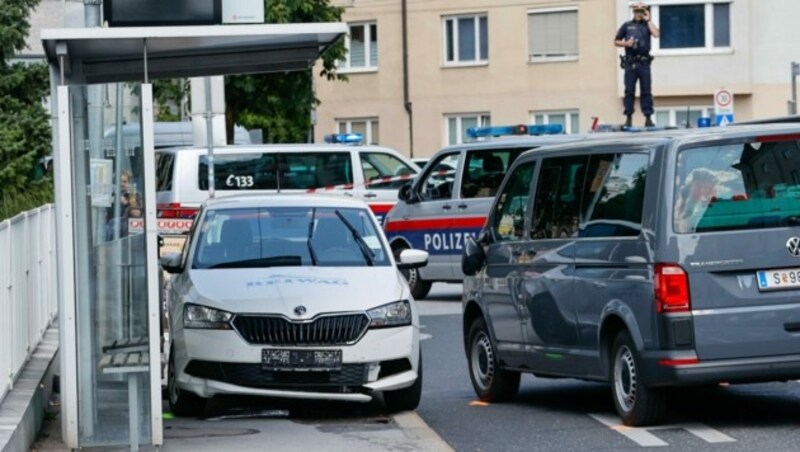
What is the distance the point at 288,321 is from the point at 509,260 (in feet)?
5.99

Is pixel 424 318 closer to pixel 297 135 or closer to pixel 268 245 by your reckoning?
pixel 268 245

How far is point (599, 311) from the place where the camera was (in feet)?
40.7

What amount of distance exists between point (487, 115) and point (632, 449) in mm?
45166

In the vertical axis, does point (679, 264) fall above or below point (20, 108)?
below

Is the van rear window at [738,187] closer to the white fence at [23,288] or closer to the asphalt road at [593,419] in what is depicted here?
the asphalt road at [593,419]

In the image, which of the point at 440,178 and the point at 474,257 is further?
the point at 440,178

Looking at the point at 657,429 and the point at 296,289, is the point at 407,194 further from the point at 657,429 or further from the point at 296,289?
the point at 657,429

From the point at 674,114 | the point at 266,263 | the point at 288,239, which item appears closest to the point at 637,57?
the point at 288,239

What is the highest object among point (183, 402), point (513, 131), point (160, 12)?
point (160, 12)

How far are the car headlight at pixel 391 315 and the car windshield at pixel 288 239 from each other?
29.2 inches

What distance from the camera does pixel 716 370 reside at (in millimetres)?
11523

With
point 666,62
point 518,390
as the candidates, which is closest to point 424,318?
point 518,390

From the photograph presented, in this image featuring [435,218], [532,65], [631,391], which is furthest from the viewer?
[532,65]

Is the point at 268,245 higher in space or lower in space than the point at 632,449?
higher
